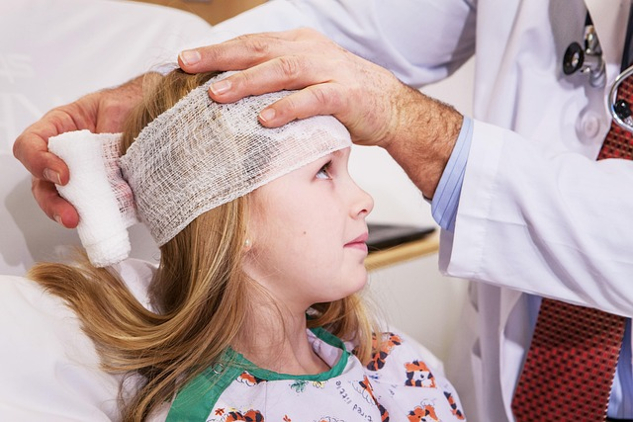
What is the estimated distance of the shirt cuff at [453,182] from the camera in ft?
3.61

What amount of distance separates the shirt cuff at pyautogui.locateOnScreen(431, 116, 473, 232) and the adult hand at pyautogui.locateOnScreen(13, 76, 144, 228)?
55 centimetres

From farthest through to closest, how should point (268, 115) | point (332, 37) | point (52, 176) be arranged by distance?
point (332, 37), point (52, 176), point (268, 115)

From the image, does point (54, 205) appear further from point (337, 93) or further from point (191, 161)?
point (337, 93)

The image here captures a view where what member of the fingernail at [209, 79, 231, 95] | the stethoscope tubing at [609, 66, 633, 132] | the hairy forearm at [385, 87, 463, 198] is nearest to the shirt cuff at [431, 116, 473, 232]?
the hairy forearm at [385, 87, 463, 198]

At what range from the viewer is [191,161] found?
997 mm

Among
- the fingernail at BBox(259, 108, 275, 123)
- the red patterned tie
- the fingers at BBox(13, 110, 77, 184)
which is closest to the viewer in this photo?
the fingernail at BBox(259, 108, 275, 123)

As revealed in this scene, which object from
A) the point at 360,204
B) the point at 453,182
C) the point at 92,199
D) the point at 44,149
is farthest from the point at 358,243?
the point at 44,149

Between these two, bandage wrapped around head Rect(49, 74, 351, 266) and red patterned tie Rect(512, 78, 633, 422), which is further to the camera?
red patterned tie Rect(512, 78, 633, 422)

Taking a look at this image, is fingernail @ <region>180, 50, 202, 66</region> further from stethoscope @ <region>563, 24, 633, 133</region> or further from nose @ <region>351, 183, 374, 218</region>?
stethoscope @ <region>563, 24, 633, 133</region>

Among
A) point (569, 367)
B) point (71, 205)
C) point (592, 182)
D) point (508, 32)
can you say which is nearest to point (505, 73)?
point (508, 32)

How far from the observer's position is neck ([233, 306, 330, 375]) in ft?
3.62

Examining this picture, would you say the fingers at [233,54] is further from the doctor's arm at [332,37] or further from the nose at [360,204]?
the nose at [360,204]

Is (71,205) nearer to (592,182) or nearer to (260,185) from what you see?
(260,185)

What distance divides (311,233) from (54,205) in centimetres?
40
